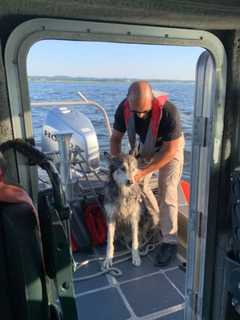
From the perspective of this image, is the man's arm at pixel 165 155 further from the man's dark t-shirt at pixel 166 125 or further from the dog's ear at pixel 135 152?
the dog's ear at pixel 135 152

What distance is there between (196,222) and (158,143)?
3.78 ft

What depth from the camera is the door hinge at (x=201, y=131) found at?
4.13 feet

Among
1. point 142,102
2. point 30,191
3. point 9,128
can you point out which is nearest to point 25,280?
point 30,191

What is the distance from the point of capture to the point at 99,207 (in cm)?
279

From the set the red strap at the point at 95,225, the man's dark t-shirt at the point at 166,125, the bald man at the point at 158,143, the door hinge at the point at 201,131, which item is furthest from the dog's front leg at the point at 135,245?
the door hinge at the point at 201,131

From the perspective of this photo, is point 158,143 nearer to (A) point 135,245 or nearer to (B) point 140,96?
(B) point 140,96

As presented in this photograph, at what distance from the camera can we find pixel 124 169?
2.47 meters

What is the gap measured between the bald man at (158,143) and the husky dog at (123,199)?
3.7 inches

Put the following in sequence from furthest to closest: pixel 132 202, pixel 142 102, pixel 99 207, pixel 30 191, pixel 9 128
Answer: pixel 99 207 < pixel 132 202 < pixel 142 102 < pixel 30 191 < pixel 9 128

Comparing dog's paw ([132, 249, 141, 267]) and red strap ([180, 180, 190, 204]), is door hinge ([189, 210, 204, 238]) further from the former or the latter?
red strap ([180, 180, 190, 204])

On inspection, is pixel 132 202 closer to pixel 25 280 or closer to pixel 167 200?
pixel 167 200

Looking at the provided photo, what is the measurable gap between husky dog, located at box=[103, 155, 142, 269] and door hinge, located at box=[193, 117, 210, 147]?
3.90ft

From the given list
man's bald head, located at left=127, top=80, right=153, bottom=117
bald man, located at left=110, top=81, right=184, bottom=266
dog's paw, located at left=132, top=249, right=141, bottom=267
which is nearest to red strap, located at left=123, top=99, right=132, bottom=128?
bald man, located at left=110, top=81, right=184, bottom=266

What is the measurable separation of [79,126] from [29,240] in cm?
291
